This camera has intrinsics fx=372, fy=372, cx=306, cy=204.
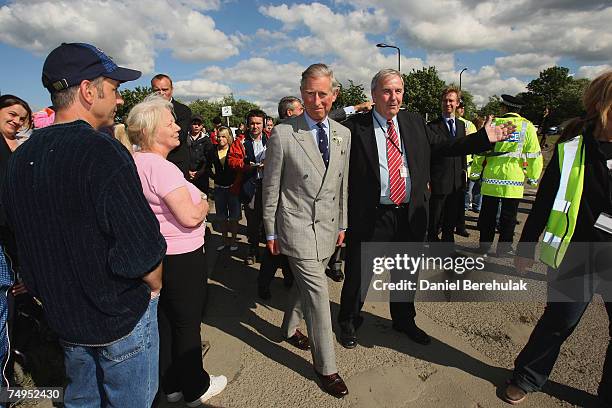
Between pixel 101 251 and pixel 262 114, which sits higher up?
pixel 262 114

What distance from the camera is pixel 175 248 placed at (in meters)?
2.16

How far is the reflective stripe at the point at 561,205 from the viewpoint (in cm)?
228

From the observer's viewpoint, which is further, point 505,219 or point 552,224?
point 505,219

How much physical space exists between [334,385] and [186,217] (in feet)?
5.10

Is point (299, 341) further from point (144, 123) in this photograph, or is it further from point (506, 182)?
point (506, 182)

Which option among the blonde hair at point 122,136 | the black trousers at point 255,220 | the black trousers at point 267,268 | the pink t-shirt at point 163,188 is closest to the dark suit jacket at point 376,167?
the black trousers at point 267,268

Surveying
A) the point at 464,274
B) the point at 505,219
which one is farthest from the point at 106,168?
the point at 505,219

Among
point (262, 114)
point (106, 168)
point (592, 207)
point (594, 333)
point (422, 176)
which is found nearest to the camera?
point (106, 168)

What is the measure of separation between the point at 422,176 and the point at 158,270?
227 cm

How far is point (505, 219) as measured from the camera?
16.3 ft

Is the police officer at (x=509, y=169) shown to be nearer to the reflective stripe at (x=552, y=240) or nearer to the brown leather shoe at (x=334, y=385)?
the reflective stripe at (x=552, y=240)

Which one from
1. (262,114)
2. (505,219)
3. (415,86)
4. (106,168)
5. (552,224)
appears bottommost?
(505,219)

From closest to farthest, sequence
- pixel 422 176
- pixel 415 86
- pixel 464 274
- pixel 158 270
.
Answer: pixel 158 270
pixel 422 176
pixel 464 274
pixel 415 86

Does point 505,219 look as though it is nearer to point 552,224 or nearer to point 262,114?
point 552,224
